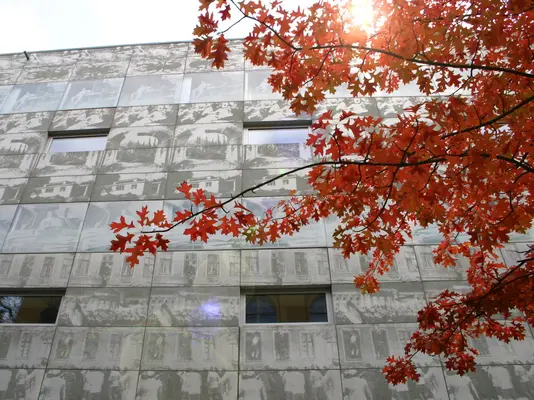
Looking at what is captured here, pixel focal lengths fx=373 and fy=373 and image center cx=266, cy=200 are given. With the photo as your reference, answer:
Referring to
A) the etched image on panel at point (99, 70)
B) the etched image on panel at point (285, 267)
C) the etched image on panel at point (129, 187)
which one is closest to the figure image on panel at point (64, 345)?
the etched image on panel at point (129, 187)

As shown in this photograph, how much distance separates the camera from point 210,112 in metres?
8.83

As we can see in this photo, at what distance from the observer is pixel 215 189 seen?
7574 mm

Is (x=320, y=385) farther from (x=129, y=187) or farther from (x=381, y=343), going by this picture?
(x=129, y=187)

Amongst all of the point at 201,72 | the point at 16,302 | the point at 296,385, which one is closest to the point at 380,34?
the point at 296,385

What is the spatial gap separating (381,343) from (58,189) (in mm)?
6888

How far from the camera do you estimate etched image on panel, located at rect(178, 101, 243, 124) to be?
869cm

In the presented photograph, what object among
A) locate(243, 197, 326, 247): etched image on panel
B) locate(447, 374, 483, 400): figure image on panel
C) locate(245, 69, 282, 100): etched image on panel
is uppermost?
locate(245, 69, 282, 100): etched image on panel

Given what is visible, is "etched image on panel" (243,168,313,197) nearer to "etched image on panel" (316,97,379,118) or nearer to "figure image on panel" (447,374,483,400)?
"etched image on panel" (316,97,379,118)

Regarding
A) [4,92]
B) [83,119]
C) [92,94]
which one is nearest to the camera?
[83,119]

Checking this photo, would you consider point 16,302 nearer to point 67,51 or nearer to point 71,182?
point 71,182

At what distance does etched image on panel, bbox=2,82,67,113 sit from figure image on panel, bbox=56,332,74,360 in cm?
592

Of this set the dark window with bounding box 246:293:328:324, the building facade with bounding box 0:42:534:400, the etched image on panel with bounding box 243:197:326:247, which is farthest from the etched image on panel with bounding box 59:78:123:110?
the dark window with bounding box 246:293:328:324

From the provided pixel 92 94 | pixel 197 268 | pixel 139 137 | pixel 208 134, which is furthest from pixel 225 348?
pixel 92 94

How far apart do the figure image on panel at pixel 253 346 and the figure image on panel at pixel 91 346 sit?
94.0 inches
